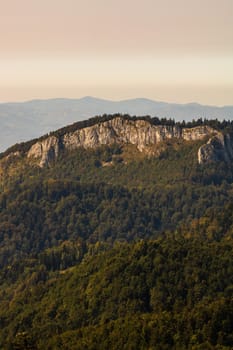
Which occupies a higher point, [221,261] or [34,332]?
[221,261]

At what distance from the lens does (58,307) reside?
560 feet

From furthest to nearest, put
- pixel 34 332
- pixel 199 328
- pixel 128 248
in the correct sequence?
1. pixel 128 248
2. pixel 34 332
3. pixel 199 328

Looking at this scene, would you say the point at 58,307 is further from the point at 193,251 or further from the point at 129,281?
the point at 193,251

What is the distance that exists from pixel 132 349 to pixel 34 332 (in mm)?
33884

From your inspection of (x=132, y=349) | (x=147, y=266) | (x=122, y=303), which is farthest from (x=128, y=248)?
(x=132, y=349)

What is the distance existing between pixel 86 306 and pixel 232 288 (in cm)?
3041

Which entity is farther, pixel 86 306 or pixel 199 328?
pixel 86 306

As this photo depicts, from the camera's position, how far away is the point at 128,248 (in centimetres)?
18962

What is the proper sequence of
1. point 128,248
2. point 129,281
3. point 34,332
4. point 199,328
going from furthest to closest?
point 128,248 < point 129,281 < point 34,332 < point 199,328

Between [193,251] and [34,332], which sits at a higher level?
[193,251]

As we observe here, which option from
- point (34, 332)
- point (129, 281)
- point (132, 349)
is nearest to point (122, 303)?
point (129, 281)

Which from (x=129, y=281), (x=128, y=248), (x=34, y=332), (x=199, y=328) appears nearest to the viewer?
(x=199, y=328)

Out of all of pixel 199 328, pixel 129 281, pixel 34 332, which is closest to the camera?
pixel 199 328

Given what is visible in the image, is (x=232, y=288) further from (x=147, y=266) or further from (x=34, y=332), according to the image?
(x=34, y=332)
